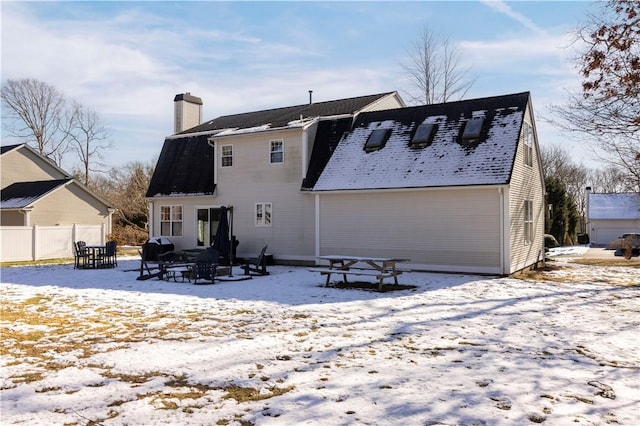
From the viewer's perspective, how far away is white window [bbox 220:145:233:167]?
2073 cm

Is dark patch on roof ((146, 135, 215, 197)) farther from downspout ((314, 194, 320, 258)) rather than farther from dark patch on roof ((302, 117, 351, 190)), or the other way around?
downspout ((314, 194, 320, 258))

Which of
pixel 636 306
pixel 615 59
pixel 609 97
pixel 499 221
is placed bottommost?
pixel 636 306

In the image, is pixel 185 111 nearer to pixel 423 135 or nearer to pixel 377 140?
pixel 377 140

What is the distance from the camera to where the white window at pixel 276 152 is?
19.5 metres

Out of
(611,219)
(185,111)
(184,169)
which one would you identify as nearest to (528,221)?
(184,169)

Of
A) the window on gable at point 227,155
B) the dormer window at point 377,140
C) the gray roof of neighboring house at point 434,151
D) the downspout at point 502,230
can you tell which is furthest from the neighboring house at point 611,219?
the window on gable at point 227,155

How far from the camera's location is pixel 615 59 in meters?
10.1

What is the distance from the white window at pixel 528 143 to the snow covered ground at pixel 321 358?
24.0 feet

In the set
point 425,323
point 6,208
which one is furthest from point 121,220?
point 425,323

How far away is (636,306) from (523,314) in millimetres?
3123

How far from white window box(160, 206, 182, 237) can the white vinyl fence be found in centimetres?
581

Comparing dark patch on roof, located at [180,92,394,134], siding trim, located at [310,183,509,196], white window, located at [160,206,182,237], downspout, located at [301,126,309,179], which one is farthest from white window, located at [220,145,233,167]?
siding trim, located at [310,183,509,196]

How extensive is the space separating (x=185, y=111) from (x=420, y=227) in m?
14.9

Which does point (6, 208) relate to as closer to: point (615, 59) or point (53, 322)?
point (53, 322)
